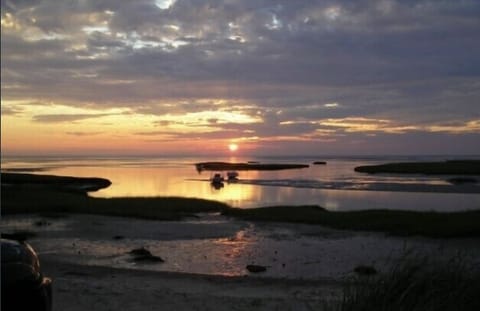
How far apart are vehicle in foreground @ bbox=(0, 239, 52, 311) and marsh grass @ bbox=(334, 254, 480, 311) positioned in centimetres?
337

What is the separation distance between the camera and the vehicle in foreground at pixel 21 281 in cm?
436

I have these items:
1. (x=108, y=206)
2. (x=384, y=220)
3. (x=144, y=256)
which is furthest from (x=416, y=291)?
(x=108, y=206)

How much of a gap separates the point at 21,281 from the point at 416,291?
14.4 ft

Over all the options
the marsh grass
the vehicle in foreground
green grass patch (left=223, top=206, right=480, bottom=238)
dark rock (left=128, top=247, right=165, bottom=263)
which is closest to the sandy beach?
dark rock (left=128, top=247, right=165, bottom=263)

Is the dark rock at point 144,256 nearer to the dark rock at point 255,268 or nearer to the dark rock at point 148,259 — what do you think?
the dark rock at point 148,259

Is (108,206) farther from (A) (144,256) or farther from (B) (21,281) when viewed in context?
(B) (21,281)

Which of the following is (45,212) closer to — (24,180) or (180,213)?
(180,213)

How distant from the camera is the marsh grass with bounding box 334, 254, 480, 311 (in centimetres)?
625

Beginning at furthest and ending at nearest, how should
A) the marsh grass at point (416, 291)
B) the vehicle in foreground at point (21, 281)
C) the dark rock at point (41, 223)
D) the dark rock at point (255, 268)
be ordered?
the dark rock at point (41, 223)
the dark rock at point (255, 268)
the marsh grass at point (416, 291)
the vehicle in foreground at point (21, 281)

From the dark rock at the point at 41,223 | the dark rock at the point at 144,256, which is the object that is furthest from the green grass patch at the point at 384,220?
the dark rock at the point at 144,256

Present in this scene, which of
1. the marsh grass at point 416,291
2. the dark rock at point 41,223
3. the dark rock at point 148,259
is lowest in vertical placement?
the dark rock at point 148,259

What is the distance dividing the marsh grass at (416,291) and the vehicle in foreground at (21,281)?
11.0 feet

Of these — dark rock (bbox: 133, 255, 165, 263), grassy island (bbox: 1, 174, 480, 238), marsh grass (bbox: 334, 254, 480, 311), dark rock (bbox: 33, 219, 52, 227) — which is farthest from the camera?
dark rock (bbox: 33, 219, 52, 227)

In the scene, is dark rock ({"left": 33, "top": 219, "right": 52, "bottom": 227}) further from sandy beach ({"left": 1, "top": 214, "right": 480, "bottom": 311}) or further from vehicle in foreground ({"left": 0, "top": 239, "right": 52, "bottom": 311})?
vehicle in foreground ({"left": 0, "top": 239, "right": 52, "bottom": 311})
